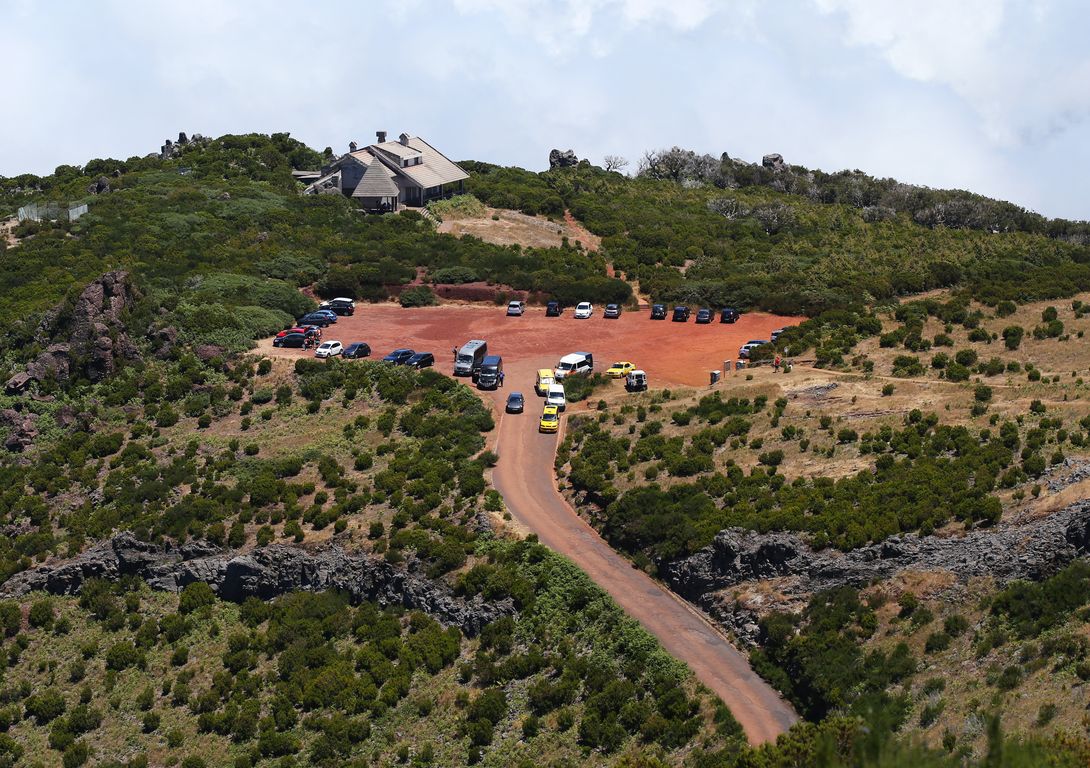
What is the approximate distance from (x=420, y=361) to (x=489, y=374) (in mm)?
5844

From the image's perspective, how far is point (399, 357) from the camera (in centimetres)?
8281

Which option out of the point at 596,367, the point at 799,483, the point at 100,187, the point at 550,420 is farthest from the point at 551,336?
the point at 100,187

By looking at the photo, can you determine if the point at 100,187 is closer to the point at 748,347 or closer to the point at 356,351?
the point at 356,351

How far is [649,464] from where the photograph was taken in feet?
214

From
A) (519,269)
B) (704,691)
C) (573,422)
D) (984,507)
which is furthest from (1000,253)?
(704,691)

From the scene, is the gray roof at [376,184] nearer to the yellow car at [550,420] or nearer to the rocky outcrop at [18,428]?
the rocky outcrop at [18,428]

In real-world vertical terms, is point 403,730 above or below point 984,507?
below

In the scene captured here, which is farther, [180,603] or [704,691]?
[180,603]

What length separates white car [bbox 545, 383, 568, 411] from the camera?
75.1m

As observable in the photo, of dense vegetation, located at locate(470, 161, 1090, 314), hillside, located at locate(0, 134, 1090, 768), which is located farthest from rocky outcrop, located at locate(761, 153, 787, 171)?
hillside, located at locate(0, 134, 1090, 768)

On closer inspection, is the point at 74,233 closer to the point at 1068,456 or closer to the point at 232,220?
the point at 232,220

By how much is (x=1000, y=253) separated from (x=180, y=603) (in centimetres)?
8107

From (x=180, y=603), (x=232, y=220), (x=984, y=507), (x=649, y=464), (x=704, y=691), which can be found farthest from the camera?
(x=232, y=220)

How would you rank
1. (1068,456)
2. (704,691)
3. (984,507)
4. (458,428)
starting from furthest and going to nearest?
(458,428) < (1068,456) < (984,507) < (704,691)
